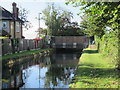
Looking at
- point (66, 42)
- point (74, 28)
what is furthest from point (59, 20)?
point (66, 42)

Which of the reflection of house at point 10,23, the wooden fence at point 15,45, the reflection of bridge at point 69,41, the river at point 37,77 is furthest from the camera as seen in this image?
the reflection of bridge at point 69,41

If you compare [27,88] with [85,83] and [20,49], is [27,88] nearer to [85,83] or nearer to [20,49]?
[85,83]

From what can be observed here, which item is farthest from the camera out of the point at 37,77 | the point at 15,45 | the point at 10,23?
the point at 10,23

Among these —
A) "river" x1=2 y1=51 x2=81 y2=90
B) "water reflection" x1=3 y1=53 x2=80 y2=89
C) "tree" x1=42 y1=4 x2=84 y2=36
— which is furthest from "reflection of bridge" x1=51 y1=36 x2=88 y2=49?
"water reflection" x1=3 y1=53 x2=80 y2=89

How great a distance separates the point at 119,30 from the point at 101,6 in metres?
1.86

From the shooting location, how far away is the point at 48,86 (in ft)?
25.3

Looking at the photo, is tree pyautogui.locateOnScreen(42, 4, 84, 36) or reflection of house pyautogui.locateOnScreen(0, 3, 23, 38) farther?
tree pyautogui.locateOnScreen(42, 4, 84, 36)

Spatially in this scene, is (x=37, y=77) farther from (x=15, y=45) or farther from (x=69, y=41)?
(x=69, y=41)

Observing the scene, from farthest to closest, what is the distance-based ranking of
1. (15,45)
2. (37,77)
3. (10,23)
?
1. (10,23)
2. (15,45)
3. (37,77)

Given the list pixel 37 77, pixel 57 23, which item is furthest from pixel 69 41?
pixel 37 77

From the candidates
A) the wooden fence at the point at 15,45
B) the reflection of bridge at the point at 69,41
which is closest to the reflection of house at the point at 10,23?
the wooden fence at the point at 15,45

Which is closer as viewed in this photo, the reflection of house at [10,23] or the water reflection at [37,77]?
the water reflection at [37,77]

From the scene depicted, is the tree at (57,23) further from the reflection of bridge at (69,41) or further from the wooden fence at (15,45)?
the wooden fence at (15,45)

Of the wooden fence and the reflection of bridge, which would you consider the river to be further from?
the reflection of bridge
